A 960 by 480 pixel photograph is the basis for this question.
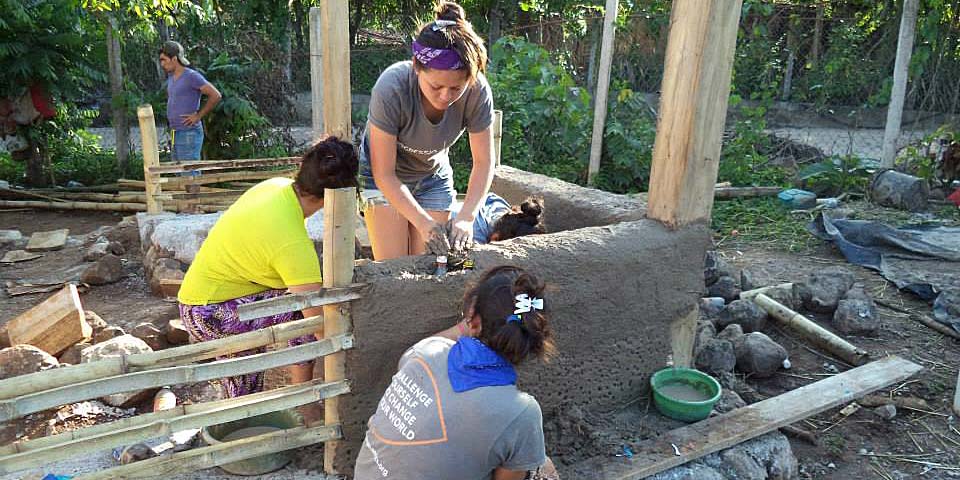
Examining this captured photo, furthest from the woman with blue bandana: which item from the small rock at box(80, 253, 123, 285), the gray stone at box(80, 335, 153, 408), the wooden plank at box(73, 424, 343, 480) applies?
the small rock at box(80, 253, 123, 285)

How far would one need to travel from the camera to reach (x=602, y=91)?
721 cm

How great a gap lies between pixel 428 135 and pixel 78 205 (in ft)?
19.6

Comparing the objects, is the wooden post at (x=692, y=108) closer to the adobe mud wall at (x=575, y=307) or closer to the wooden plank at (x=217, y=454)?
the adobe mud wall at (x=575, y=307)

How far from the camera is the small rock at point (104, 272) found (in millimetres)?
5211

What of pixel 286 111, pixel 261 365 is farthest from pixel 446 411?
pixel 286 111

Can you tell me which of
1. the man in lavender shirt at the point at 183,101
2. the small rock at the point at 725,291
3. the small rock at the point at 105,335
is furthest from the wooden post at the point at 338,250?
the man in lavender shirt at the point at 183,101

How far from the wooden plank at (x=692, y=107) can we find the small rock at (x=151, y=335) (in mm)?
2610

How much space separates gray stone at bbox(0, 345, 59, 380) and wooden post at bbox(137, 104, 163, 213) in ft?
8.68

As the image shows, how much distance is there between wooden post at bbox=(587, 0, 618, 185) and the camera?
6891 millimetres

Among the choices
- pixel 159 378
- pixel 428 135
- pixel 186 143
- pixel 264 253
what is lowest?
pixel 159 378

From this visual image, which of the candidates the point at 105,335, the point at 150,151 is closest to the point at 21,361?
the point at 105,335

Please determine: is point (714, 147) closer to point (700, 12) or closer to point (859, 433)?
point (700, 12)

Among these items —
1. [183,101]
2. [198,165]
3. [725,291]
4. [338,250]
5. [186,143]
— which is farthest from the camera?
[186,143]

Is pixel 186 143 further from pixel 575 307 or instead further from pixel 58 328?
pixel 575 307
